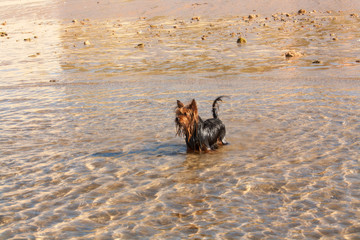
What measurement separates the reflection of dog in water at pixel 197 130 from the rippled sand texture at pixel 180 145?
26 centimetres

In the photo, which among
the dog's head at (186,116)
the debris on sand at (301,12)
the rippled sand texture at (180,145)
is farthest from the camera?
the debris on sand at (301,12)

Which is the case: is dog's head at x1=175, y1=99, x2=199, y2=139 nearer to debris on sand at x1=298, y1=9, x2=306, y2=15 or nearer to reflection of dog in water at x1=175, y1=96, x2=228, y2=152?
reflection of dog in water at x1=175, y1=96, x2=228, y2=152

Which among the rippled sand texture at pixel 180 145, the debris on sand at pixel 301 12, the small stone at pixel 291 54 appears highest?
the debris on sand at pixel 301 12

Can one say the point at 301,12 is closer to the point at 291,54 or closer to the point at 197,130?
the point at 291,54

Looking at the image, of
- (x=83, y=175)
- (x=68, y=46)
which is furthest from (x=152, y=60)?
(x=83, y=175)

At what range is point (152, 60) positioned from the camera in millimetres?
17672

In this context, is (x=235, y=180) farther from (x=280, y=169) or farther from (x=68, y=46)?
(x=68, y=46)

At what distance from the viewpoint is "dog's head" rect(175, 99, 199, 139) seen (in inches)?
306

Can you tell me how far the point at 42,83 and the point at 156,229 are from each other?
419 inches

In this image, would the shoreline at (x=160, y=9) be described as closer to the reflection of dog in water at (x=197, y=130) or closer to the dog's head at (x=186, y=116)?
the reflection of dog in water at (x=197, y=130)

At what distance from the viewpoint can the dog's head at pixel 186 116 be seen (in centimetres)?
777

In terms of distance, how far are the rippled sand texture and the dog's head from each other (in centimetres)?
59

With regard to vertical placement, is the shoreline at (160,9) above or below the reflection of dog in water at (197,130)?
above

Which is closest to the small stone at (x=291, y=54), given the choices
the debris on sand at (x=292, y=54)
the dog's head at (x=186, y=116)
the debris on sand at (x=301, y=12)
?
the debris on sand at (x=292, y=54)
